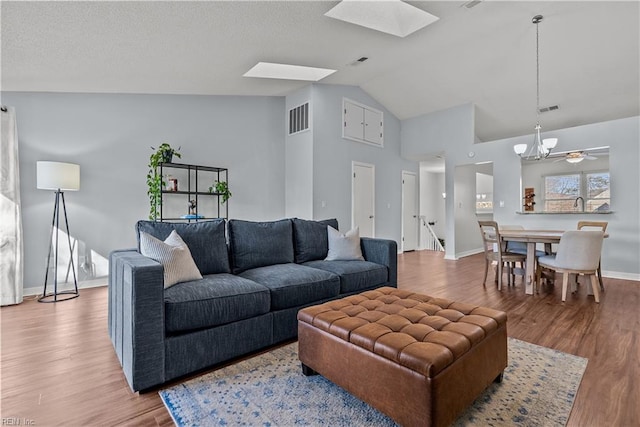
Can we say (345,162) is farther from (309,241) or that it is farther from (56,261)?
(56,261)

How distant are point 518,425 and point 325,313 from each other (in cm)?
102

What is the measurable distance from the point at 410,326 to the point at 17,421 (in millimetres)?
1902

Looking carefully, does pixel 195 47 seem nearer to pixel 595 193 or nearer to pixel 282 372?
pixel 282 372

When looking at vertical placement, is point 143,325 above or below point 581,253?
below

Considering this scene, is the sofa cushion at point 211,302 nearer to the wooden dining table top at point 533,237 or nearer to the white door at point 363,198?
the wooden dining table top at point 533,237

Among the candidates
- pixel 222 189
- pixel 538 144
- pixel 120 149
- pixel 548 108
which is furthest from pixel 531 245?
pixel 120 149

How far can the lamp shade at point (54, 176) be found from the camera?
131 inches

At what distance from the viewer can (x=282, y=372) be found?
6.14 feet

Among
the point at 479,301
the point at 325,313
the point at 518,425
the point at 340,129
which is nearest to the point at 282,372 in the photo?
the point at 325,313

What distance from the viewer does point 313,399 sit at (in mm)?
1604

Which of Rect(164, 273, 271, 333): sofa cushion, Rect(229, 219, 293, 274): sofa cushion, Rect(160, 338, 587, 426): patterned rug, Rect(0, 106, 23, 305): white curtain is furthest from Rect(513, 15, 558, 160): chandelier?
Rect(0, 106, 23, 305): white curtain

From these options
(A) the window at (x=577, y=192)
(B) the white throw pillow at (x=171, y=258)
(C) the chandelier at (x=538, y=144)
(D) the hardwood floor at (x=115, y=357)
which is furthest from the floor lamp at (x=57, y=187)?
(A) the window at (x=577, y=192)

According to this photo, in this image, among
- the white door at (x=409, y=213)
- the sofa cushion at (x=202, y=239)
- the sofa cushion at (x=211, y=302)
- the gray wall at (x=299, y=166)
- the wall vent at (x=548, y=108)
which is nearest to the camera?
the sofa cushion at (x=211, y=302)

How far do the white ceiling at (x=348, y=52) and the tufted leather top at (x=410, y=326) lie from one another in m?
2.67
